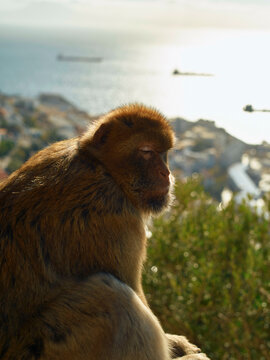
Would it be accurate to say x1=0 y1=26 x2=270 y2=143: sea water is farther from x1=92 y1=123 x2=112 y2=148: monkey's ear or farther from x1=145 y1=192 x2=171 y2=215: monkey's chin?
x1=145 y1=192 x2=171 y2=215: monkey's chin

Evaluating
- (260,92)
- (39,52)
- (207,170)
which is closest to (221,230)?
(260,92)

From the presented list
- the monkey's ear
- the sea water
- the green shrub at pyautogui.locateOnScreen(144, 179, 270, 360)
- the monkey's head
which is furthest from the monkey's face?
the green shrub at pyautogui.locateOnScreen(144, 179, 270, 360)

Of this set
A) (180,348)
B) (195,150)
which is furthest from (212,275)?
(195,150)

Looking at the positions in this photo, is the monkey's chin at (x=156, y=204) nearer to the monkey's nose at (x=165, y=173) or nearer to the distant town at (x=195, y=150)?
the monkey's nose at (x=165, y=173)

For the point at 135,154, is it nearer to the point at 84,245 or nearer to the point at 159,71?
the point at 84,245

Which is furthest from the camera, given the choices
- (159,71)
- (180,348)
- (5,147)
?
(5,147)

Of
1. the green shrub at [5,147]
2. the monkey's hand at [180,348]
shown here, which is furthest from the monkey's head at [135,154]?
the green shrub at [5,147]

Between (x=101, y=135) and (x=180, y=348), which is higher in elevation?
(x=101, y=135)
